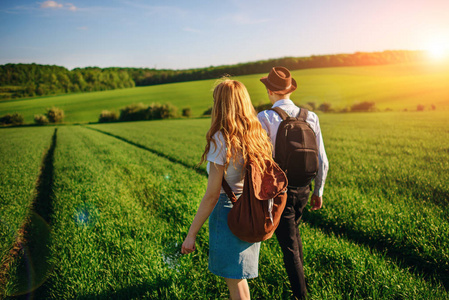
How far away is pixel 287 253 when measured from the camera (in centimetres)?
240

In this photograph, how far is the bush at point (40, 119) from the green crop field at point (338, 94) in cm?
74

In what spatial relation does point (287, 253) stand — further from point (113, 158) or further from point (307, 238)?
point (113, 158)

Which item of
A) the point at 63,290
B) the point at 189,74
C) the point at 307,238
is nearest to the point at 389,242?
the point at 307,238

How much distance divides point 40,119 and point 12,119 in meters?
9.60

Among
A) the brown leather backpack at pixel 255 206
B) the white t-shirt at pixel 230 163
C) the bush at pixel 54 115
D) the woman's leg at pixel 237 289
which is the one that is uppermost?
the bush at pixel 54 115

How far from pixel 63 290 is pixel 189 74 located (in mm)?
90537

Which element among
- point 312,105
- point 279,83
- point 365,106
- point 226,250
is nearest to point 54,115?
point 312,105

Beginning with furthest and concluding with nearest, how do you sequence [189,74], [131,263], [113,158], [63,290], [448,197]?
[189,74] → [113,158] → [448,197] → [131,263] → [63,290]

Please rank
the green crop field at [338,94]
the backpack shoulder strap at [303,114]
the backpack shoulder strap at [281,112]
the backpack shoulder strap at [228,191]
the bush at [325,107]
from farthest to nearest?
the green crop field at [338,94], the bush at [325,107], the backpack shoulder strap at [303,114], the backpack shoulder strap at [281,112], the backpack shoulder strap at [228,191]

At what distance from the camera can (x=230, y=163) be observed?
180cm

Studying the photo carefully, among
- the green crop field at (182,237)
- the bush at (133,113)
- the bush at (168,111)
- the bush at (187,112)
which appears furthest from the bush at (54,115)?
the green crop field at (182,237)

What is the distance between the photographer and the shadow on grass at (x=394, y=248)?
3.13 m

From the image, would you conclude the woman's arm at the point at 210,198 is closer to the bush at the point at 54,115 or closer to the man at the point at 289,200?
the man at the point at 289,200

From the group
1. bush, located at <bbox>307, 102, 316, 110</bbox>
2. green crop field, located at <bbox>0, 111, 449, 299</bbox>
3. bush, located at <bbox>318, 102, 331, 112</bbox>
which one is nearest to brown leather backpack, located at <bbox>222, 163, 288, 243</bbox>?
green crop field, located at <bbox>0, 111, 449, 299</bbox>
